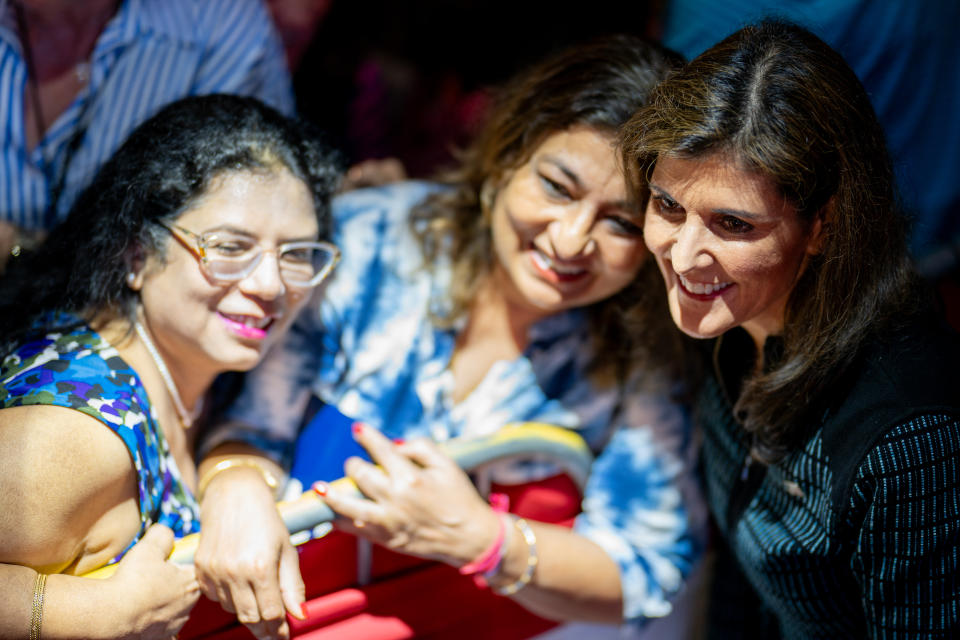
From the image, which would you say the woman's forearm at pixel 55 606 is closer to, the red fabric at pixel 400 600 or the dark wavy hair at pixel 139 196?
the red fabric at pixel 400 600

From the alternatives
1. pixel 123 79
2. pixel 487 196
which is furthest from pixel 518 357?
pixel 123 79

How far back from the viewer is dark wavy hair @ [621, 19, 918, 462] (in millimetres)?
1394

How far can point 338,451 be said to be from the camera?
6.49 ft

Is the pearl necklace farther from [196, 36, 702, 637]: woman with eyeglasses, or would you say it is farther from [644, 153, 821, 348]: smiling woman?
[644, 153, 821, 348]: smiling woman

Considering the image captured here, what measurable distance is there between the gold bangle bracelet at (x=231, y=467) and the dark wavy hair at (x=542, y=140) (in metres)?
0.51

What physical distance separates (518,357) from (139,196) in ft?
2.88

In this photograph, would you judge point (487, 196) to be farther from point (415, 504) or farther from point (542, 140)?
point (415, 504)

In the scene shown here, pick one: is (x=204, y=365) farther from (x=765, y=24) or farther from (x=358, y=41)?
(x=358, y=41)

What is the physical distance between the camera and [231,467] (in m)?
1.79

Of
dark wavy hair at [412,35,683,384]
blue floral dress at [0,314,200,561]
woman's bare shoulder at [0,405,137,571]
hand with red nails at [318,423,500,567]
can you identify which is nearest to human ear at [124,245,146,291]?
blue floral dress at [0,314,200,561]

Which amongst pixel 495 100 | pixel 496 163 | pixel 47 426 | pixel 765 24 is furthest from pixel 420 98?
pixel 47 426

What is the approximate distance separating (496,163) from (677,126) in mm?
618

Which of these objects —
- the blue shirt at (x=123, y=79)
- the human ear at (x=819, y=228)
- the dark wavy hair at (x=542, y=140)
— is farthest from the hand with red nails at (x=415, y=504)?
the blue shirt at (x=123, y=79)

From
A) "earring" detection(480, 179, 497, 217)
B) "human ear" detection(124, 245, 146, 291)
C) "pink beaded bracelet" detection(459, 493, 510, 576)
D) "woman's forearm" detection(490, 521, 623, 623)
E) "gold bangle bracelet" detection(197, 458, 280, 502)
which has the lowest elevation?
"woman's forearm" detection(490, 521, 623, 623)
